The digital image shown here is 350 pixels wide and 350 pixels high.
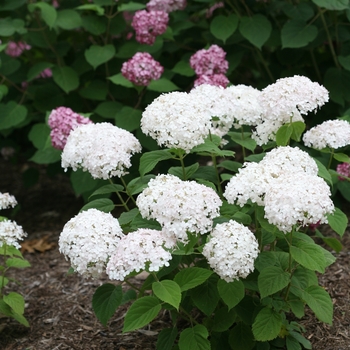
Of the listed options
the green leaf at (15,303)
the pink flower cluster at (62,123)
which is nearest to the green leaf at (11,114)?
the pink flower cluster at (62,123)

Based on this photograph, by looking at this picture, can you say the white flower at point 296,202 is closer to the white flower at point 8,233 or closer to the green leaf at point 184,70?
the white flower at point 8,233

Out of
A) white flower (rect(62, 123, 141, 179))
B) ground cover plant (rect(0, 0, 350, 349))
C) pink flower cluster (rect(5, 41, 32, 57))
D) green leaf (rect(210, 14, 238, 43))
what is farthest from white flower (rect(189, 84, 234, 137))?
pink flower cluster (rect(5, 41, 32, 57))

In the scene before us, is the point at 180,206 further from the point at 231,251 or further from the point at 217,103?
the point at 217,103

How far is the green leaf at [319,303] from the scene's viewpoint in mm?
2350

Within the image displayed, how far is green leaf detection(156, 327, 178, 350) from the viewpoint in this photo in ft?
8.34

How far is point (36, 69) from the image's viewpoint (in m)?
4.56

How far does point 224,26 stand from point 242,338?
2.42 meters

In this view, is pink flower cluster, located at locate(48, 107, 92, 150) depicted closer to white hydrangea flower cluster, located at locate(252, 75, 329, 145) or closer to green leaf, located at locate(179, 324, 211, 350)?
white hydrangea flower cluster, located at locate(252, 75, 329, 145)

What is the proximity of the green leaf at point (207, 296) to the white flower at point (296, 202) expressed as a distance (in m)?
0.45

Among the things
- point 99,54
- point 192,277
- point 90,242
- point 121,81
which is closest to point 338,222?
point 192,277

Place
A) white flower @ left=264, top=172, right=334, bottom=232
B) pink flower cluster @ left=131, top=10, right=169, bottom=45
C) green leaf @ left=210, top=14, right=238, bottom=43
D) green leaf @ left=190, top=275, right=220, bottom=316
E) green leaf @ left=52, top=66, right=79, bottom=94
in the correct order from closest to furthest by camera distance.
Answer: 1. white flower @ left=264, top=172, right=334, bottom=232
2. green leaf @ left=190, top=275, right=220, bottom=316
3. pink flower cluster @ left=131, top=10, right=169, bottom=45
4. green leaf @ left=210, top=14, right=238, bottom=43
5. green leaf @ left=52, top=66, right=79, bottom=94

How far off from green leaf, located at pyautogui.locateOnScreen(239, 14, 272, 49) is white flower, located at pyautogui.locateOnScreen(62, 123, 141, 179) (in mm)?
Result: 1885

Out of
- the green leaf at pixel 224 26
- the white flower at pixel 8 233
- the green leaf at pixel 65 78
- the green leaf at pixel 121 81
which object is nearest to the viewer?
the white flower at pixel 8 233

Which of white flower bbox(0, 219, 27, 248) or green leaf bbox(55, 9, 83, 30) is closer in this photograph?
white flower bbox(0, 219, 27, 248)
